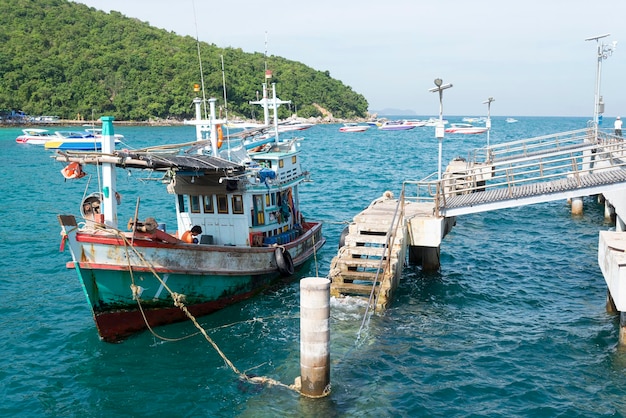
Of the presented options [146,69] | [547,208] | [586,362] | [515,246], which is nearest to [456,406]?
[586,362]

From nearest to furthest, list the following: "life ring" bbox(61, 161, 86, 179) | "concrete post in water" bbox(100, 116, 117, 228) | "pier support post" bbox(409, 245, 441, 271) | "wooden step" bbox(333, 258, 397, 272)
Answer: "concrete post in water" bbox(100, 116, 117, 228) < "life ring" bbox(61, 161, 86, 179) < "wooden step" bbox(333, 258, 397, 272) < "pier support post" bbox(409, 245, 441, 271)

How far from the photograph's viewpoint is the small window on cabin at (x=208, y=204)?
1936cm

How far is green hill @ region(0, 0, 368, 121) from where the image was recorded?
138 meters

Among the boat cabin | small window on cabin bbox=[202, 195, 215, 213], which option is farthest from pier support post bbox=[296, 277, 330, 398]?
small window on cabin bbox=[202, 195, 215, 213]

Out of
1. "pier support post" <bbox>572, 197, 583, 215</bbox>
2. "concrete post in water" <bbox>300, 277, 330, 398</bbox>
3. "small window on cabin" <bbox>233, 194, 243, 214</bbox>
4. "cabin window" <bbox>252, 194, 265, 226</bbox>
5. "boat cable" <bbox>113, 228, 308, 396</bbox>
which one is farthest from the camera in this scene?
"pier support post" <bbox>572, 197, 583, 215</bbox>

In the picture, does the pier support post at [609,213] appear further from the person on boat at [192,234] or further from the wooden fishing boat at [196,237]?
the person on boat at [192,234]

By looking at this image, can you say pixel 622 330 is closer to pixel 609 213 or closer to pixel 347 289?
pixel 347 289

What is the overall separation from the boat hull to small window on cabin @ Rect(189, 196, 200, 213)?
2358 mm

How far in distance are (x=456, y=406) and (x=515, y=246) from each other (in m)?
14.9

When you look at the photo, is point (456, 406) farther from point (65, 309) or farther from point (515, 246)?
point (515, 246)

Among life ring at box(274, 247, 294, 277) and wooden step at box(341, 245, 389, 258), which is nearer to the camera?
wooden step at box(341, 245, 389, 258)

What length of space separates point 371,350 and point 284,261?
592cm

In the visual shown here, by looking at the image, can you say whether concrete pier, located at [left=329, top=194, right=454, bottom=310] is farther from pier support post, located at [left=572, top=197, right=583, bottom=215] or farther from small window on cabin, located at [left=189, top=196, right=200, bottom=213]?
pier support post, located at [left=572, top=197, right=583, bottom=215]

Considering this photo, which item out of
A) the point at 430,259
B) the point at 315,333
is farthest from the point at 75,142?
the point at 315,333
